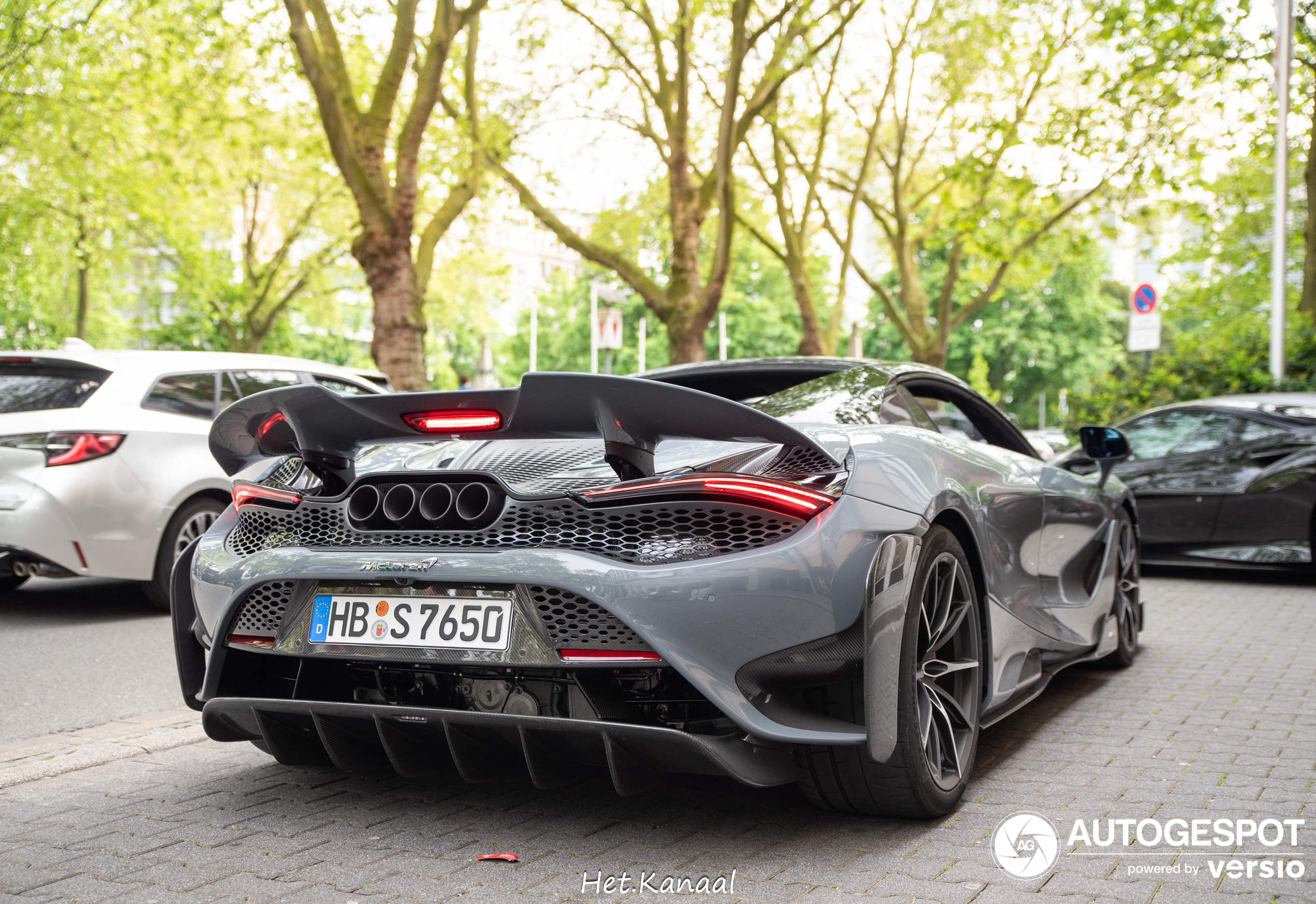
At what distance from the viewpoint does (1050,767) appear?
3881mm

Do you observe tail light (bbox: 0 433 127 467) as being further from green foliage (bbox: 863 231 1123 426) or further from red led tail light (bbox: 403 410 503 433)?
green foliage (bbox: 863 231 1123 426)

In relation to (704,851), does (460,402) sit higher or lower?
higher

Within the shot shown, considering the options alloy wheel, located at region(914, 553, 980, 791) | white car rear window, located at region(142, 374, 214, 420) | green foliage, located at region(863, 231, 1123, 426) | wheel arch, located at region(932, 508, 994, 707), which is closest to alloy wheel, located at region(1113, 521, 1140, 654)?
wheel arch, located at region(932, 508, 994, 707)

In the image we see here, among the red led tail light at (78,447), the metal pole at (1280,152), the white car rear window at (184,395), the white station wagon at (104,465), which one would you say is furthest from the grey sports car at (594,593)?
the metal pole at (1280,152)

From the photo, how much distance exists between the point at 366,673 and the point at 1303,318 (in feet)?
51.9


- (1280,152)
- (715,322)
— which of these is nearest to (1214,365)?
(1280,152)

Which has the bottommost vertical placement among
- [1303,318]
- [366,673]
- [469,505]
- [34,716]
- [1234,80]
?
[34,716]

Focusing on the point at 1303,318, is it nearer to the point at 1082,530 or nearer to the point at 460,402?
the point at 1082,530

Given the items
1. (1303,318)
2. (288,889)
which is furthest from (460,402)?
(1303,318)

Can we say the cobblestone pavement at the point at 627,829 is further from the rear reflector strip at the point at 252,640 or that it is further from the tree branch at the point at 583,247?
the tree branch at the point at 583,247

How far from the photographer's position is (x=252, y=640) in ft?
10.7

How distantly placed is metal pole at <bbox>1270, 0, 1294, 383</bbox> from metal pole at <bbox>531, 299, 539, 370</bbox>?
49.7 meters

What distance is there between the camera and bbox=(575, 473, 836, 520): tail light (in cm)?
284

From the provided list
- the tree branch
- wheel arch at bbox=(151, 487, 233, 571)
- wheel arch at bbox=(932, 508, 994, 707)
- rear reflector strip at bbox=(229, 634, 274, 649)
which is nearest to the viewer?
rear reflector strip at bbox=(229, 634, 274, 649)
